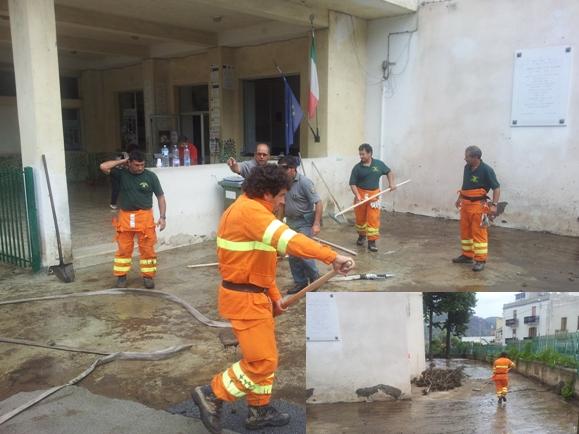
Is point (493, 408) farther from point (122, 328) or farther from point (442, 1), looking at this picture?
point (442, 1)

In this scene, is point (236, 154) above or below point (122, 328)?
above

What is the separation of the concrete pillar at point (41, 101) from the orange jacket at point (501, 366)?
5.76 metres

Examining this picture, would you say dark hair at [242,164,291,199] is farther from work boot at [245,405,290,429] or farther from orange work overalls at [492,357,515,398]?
orange work overalls at [492,357,515,398]

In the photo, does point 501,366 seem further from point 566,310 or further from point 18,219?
point 18,219

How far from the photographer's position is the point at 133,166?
5988mm

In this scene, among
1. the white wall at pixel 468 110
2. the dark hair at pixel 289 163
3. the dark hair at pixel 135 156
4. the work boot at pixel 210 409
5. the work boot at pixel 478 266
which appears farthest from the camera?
the white wall at pixel 468 110

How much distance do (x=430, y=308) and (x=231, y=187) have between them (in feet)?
20.7

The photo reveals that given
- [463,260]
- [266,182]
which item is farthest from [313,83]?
[266,182]

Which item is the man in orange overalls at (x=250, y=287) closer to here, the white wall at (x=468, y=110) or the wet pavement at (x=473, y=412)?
the wet pavement at (x=473, y=412)

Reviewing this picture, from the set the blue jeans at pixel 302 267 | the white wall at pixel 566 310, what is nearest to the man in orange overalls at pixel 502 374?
the white wall at pixel 566 310

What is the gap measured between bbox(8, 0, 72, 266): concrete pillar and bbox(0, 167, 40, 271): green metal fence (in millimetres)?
82

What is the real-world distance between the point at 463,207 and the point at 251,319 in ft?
15.8

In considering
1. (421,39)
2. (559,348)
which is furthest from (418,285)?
(421,39)

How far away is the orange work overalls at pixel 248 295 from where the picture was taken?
2.96 meters
